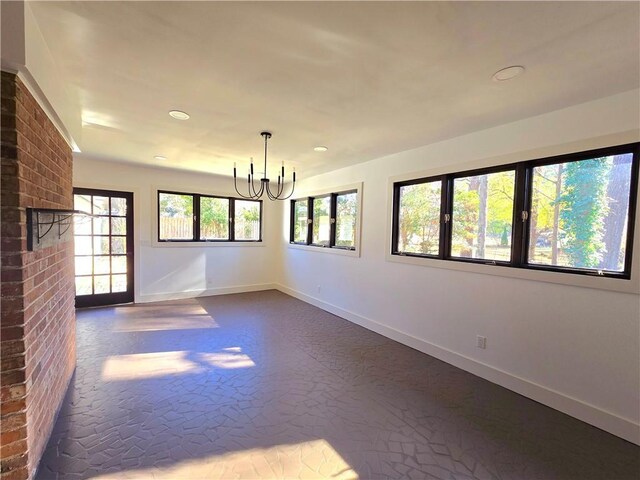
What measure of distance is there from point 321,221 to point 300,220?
2.64 feet

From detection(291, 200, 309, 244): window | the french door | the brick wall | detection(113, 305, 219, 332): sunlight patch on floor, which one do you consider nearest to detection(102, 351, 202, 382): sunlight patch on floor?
the brick wall

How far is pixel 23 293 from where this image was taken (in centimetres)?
151

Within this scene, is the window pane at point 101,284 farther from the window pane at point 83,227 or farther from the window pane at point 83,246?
the window pane at point 83,227

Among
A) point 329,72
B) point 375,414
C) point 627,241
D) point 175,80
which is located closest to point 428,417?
point 375,414

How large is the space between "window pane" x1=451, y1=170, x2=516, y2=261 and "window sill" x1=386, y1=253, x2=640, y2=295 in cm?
15

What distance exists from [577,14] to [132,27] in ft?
7.11

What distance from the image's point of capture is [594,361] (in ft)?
7.30

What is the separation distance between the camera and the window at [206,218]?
5.48 metres

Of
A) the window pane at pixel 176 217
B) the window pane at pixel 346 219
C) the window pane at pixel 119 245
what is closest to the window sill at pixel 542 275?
the window pane at pixel 346 219

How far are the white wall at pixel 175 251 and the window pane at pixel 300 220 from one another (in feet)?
2.19

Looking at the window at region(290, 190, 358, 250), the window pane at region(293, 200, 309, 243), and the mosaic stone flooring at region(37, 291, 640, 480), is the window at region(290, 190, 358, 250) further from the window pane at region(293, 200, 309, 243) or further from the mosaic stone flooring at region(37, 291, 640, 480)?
the mosaic stone flooring at region(37, 291, 640, 480)

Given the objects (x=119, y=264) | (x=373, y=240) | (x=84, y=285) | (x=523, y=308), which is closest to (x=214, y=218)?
(x=119, y=264)

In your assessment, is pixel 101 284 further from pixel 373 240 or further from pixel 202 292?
pixel 373 240

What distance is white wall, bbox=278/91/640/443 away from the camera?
2121 mm
